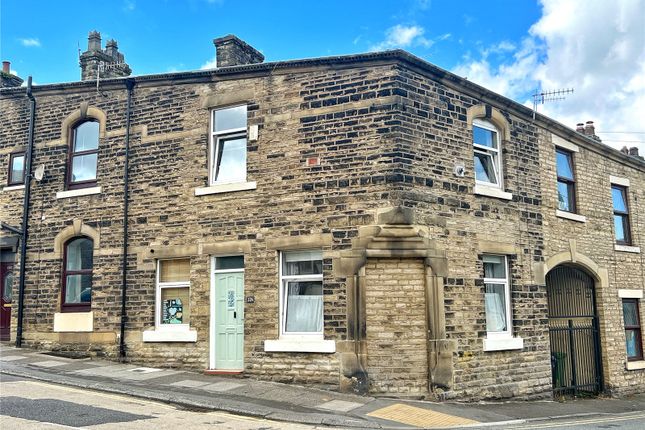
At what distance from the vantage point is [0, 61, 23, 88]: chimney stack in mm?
15992

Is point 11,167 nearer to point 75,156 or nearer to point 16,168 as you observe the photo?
point 16,168

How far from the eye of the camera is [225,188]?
12.5 meters

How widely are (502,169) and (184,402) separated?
325 inches

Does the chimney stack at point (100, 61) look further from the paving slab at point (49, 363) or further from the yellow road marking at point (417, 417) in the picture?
the yellow road marking at point (417, 417)

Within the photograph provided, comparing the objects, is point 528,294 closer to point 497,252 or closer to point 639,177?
point 497,252

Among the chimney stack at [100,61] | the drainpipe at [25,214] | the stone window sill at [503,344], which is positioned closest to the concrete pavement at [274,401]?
the stone window sill at [503,344]

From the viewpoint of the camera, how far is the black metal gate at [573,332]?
1421 centimetres

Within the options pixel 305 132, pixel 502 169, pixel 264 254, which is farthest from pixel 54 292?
pixel 502 169

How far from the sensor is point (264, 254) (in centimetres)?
1196

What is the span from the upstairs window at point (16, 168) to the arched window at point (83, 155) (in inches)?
57.9

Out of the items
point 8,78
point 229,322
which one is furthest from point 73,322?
point 8,78

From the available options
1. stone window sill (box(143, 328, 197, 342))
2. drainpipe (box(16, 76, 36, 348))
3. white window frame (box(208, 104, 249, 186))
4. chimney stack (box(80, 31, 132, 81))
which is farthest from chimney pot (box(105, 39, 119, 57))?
stone window sill (box(143, 328, 197, 342))

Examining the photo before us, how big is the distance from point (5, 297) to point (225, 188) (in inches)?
259

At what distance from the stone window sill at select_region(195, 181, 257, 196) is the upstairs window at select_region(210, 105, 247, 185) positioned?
26 centimetres
